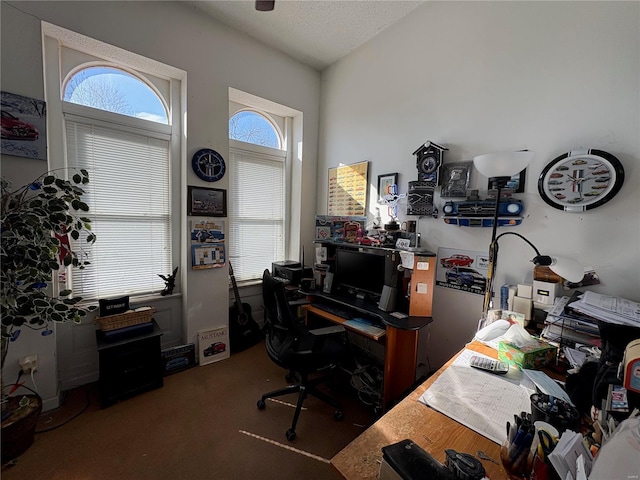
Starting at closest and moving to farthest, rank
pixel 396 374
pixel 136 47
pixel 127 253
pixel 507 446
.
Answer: pixel 507 446
pixel 396 374
pixel 136 47
pixel 127 253

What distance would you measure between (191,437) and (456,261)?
230cm

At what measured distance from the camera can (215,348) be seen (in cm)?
259

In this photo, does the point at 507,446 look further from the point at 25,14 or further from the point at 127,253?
the point at 25,14

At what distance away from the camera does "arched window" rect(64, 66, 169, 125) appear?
2.10m

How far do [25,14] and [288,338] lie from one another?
9.19ft

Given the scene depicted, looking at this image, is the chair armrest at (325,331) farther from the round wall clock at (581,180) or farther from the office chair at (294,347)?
the round wall clock at (581,180)

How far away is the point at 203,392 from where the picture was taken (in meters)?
2.12

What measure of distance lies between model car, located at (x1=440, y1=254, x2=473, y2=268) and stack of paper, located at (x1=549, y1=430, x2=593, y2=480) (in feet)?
4.84

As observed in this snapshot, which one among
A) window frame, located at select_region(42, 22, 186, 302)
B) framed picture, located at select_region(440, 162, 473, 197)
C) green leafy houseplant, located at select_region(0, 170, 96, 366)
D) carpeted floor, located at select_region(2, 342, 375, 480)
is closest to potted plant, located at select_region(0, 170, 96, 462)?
green leafy houseplant, located at select_region(0, 170, 96, 366)

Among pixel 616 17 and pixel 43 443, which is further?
pixel 43 443

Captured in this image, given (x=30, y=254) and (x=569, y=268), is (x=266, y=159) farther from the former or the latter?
(x=569, y=268)

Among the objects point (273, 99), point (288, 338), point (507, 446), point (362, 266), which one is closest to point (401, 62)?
point (273, 99)

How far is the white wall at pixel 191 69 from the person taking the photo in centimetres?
168

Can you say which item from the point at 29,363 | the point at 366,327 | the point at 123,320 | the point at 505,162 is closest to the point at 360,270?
the point at 366,327
